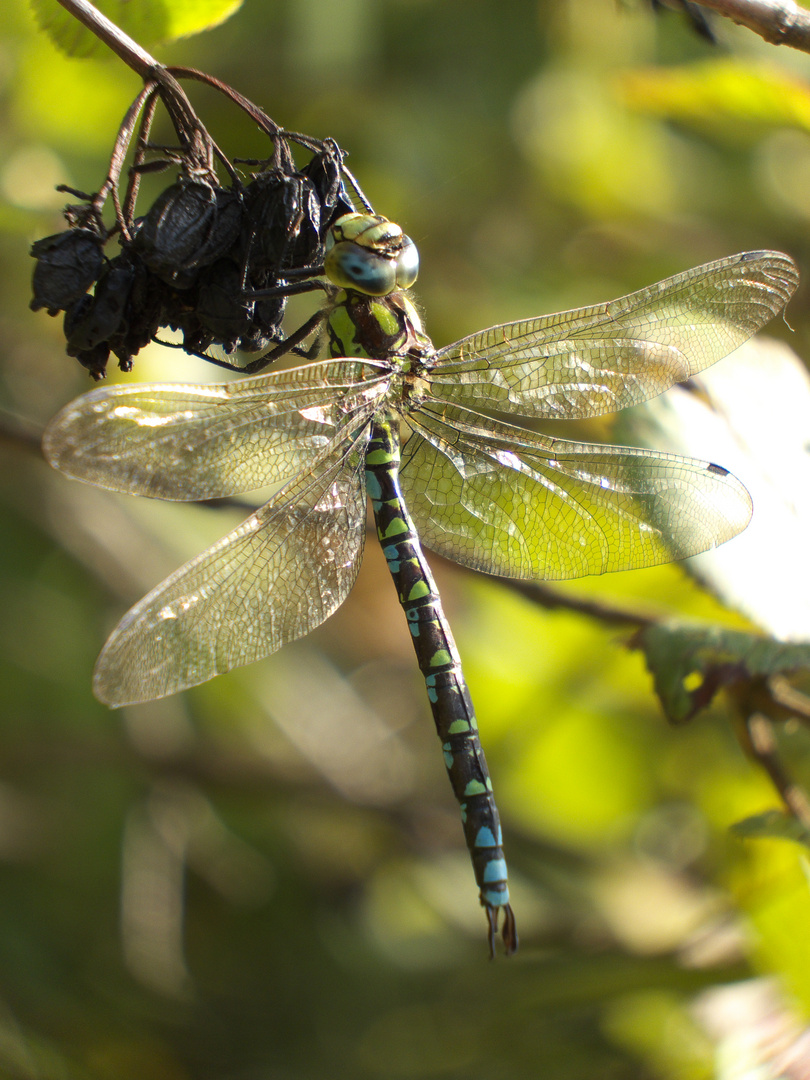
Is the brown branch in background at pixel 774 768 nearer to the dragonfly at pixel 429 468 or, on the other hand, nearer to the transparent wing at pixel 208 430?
the dragonfly at pixel 429 468

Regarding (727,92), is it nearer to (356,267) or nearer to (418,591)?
(356,267)

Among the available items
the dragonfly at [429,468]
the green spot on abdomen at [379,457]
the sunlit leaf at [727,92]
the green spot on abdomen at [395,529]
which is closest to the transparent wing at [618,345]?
the dragonfly at [429,468]

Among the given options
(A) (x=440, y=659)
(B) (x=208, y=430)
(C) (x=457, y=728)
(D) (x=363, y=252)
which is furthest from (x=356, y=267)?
(C) (x=457, y=728)

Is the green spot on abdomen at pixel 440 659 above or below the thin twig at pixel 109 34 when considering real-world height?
below

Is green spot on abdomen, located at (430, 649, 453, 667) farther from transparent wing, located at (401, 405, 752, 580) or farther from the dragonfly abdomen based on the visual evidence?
transparent wing, located at (401, 405, 752, 580)

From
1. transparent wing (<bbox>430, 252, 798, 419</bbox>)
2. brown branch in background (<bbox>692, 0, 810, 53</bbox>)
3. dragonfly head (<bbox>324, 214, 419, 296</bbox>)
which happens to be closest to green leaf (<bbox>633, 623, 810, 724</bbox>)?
transparent wing (<bbox>430, 252, 798, 419</bbox>)

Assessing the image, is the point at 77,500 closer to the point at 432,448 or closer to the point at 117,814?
the point at 117,814
